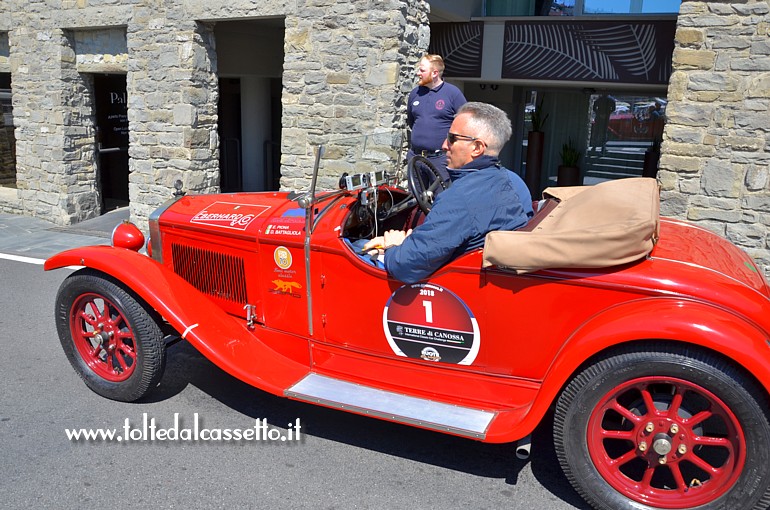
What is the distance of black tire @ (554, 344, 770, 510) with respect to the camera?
2.43m

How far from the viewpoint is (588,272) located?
2.70 metres

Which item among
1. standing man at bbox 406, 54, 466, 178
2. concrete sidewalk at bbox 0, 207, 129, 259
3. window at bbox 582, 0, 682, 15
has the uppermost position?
window at bbox 582, 0, 682, 15

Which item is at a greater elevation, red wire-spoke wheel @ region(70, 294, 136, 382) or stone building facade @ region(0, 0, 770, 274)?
stone building facade @ region(0, 0, 770, 274)

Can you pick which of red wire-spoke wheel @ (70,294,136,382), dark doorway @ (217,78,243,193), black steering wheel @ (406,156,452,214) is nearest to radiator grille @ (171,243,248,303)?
red wire-spoke wheel @ (70,294,136,382)

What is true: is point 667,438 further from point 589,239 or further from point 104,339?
point 104,339

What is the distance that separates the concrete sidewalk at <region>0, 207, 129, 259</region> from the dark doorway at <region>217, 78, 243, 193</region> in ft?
8.15

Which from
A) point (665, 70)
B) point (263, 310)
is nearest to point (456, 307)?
point (263, 310)

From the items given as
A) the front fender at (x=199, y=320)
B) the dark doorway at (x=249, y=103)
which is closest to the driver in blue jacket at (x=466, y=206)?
the front fender at (x=199, y=320)

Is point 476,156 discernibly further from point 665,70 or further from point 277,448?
point 665,70

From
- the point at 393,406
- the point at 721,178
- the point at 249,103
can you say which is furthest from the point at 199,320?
the point at 249,103

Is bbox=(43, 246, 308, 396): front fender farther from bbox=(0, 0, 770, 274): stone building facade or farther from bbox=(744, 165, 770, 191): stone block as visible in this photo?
bbox=(744, 165, 770, 191): stone block

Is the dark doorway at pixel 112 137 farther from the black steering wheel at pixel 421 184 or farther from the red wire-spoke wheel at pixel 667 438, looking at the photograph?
the red wire-spoke wheel at pixel 667 438

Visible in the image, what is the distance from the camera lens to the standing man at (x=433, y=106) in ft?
17.8

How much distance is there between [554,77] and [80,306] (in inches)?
282
